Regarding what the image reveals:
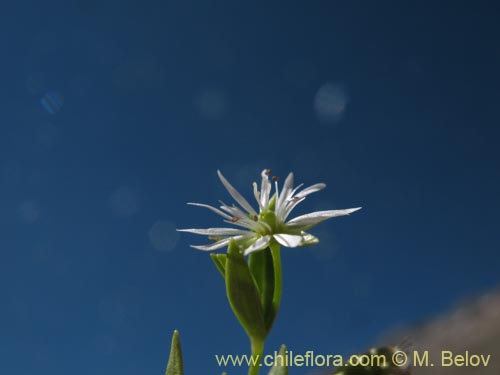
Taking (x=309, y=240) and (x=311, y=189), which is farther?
(x=311, y=189)

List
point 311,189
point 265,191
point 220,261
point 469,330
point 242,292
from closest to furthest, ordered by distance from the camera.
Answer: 1. point 242,292
2. point 220,261
3. point 311,189
4. point 265,191
5. point 469,330

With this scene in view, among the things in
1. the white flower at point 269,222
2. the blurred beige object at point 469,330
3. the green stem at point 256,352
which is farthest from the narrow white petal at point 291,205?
the blurred beige object at point 469,330

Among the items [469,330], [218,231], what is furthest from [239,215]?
[469,330]

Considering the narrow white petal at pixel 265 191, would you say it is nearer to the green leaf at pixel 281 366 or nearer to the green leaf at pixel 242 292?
the green leaf at pixel 242 292

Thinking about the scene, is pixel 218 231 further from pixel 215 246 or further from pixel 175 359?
pixel 175 359

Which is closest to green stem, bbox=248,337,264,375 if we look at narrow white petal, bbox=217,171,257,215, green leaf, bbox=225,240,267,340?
green leaf, bbox=225,240,267,340

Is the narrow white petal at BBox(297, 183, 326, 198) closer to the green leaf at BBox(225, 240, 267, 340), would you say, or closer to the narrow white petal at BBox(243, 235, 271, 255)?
the narrow white petal at BBox(243, 235, 271, 255)

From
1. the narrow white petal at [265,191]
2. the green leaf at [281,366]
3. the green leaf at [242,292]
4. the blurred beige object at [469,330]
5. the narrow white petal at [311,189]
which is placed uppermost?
the blurred beige object at [469,330]
